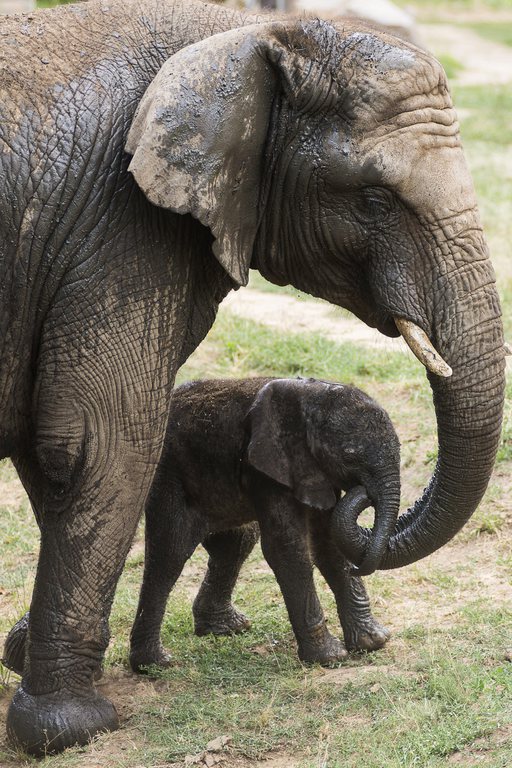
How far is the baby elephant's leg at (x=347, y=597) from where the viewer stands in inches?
250

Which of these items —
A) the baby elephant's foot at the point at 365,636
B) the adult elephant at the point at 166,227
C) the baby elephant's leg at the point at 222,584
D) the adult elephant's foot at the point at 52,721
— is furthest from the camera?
the baby elephant's leg at the point at 222,584

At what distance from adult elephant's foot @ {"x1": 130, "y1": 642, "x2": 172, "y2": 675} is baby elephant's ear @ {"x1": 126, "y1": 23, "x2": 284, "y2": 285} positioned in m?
1.95

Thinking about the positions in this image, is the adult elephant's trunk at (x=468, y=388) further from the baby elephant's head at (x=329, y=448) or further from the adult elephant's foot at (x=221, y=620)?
the adult elephant's foot at (x=221, y=620)

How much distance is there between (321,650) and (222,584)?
0.71 metres

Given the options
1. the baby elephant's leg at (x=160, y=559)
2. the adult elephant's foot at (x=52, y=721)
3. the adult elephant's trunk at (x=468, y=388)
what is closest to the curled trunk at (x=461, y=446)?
the adult elephant's trunk at (x=468, y=388)

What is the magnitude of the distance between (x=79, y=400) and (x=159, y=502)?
1382 millimetres

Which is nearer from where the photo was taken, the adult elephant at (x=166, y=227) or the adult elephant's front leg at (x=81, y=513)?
the adult elephant at (x=166, y=227)

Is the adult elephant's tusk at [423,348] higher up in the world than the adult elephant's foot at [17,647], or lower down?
higher up

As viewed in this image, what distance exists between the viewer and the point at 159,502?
654 cm

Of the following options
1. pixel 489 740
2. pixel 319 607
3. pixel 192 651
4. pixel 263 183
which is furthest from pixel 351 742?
pixel 263 183

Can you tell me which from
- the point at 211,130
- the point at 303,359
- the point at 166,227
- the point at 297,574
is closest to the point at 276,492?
the point at 297,574

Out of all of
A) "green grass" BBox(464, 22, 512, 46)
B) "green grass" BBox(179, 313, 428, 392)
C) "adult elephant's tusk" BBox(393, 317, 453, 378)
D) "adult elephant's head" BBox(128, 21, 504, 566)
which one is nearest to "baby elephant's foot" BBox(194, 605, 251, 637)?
"adult elephant's head" BBox(128, 21, 504, 566)

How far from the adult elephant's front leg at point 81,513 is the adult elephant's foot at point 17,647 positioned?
55 centimetres

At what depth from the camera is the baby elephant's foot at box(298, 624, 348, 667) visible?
6195 mm
